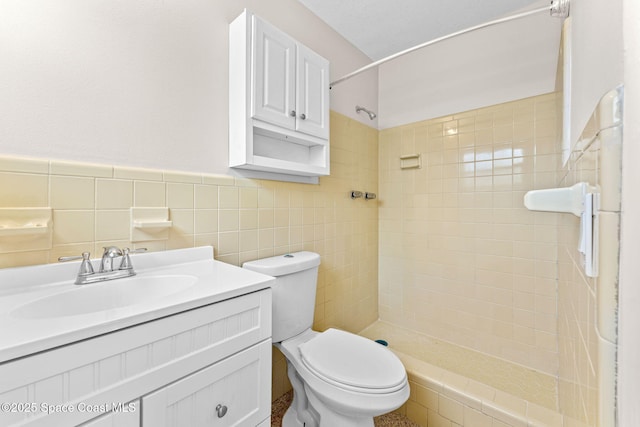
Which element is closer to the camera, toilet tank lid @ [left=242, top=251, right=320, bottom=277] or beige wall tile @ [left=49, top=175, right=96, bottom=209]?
beige wall tile @ [left=49, top=175, right=96, bottom=209]

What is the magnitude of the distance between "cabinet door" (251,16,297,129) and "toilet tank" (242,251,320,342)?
27.5 inches

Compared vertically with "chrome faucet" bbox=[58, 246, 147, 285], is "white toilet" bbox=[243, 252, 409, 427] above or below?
below

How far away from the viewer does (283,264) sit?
1.28 meters

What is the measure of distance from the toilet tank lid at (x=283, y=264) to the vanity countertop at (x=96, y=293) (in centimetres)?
19

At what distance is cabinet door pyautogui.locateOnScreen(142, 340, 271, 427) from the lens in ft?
2.14

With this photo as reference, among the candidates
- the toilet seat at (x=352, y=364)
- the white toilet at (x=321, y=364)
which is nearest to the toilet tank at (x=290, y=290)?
the white toilet at (x=321, y=364)

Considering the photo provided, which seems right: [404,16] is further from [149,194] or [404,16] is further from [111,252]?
[111,252]

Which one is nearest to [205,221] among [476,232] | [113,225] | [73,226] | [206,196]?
[206,196]

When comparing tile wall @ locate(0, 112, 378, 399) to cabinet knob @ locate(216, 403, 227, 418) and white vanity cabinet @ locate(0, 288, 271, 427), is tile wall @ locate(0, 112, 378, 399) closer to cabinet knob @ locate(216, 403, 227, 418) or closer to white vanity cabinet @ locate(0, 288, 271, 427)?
white vanity cabinet @ locate(0, 288, 271, 427)

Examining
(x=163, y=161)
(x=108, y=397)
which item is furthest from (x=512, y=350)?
(x=163, y=161)

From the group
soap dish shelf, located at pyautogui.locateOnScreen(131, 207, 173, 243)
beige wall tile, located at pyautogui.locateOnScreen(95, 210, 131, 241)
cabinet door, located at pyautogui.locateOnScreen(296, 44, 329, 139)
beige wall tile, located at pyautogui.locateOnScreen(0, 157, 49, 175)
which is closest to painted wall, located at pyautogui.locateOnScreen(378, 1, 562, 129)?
cabinet door, located at pyautogui.locateOnScreen(296, 44, 329, 139)

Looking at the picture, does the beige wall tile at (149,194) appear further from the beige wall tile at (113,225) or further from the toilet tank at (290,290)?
the toilet tank at (290,290)

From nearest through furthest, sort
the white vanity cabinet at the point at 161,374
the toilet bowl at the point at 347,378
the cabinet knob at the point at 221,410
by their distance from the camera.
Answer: the white vanity cabinet at the point at 161,374, the cabinet knob at the point at 221,410, the toilet bowl at the point at 347,378

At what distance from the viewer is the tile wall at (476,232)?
1.64 meters
